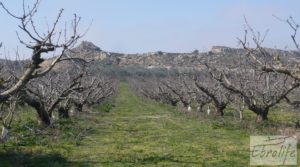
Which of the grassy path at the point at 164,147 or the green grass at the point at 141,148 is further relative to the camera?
the grassy path at the point at 164,147

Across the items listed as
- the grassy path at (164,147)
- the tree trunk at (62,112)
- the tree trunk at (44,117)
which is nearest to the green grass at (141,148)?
the grassy path at (164,147)

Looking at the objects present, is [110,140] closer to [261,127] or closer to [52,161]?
[52,161]

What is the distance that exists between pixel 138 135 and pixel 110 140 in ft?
8.20

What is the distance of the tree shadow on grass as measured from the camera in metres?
14.5

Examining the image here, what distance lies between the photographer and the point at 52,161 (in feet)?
49.5

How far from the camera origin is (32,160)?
15.0m

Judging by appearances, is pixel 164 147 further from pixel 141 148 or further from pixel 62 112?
pixel 62 112

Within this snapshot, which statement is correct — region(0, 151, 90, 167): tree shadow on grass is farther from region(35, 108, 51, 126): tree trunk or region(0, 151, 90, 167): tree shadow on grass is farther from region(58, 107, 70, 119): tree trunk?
region(58, 107, 70, 119): tree trunk

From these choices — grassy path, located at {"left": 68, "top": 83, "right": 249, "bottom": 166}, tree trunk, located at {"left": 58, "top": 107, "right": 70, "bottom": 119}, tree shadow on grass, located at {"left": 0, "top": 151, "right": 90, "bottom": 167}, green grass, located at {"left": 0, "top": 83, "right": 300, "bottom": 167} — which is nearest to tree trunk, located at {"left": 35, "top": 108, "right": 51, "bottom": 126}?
green grass, located at {"left": 0, "top": 83, "right": 300, "bottom": 167}

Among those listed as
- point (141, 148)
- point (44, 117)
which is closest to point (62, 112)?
point (44, 117)

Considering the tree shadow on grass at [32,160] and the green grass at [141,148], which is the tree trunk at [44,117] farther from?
the tree shadow on grass at [32,160]

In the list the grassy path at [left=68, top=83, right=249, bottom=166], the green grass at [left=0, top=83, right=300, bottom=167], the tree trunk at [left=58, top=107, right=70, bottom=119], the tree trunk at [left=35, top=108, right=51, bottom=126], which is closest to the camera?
the green grass at [left=0, top=83, right=300, bottom=167]

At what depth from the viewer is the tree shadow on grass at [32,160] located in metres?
14.5

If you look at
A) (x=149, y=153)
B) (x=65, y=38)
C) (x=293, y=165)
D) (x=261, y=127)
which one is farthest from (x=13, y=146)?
(x=261, y=127)
